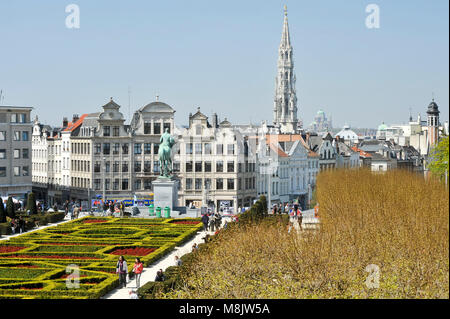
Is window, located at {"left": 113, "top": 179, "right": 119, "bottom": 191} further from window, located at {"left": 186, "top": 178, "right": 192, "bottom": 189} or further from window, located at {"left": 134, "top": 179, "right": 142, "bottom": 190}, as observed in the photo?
window, located at {"left": 186, "top": 178, "right": 192, "bottom": 189}

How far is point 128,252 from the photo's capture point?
155ft

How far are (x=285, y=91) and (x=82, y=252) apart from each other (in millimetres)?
130028

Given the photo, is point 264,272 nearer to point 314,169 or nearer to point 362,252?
point 362,252

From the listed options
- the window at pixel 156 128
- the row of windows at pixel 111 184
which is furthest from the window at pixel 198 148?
the row of windows at pixel 111 184

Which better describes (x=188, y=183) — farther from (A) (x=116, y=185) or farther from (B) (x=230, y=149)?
(A) (x=116, y=185)

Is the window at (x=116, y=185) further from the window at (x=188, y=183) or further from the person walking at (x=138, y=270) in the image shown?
the person walking at (x=138, y=270)

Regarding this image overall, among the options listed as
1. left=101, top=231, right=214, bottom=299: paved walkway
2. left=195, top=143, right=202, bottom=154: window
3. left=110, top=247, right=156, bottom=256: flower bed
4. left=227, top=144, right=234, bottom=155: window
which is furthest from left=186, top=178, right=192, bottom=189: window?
left=110, top=247, right=156, bottom=256: flower bed

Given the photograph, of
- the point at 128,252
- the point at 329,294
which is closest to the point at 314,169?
the point at 128,252

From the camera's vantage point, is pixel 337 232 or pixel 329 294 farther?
pixel 337 232

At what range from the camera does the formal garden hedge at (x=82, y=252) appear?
113ft

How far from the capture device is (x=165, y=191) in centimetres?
6738

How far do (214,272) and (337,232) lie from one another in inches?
260

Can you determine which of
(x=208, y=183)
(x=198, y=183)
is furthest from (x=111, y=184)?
(x=208, y=183)

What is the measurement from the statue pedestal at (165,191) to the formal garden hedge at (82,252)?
3674 millimetres
